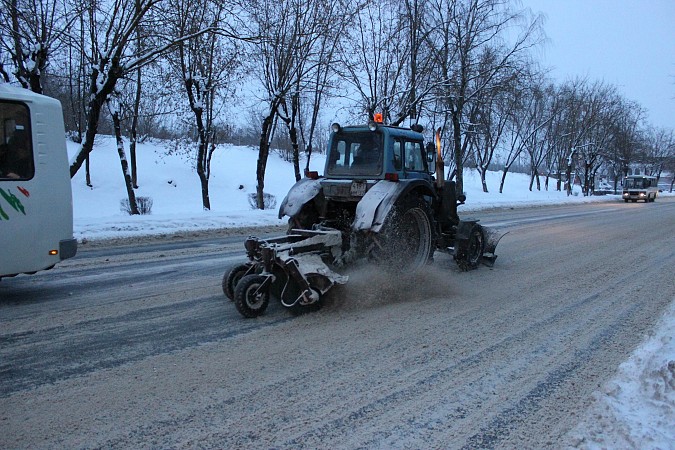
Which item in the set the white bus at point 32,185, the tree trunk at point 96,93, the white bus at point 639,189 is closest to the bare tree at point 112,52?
the tree trunk at point 96,93

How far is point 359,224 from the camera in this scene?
21.4 feet

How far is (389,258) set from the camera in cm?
714

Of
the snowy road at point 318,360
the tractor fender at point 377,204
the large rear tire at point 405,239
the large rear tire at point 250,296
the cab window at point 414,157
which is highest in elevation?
the cab window at point 414,157

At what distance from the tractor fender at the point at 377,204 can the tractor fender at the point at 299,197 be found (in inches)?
34.5

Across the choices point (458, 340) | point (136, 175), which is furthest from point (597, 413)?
point (136, 175)

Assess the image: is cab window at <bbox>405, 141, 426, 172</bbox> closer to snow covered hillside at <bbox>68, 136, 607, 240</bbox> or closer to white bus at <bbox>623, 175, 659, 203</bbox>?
snow covered hillside at <bbox>68, 136, 607, 240</bbox>

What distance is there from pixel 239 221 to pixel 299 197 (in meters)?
10.5

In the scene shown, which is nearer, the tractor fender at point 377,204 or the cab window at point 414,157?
the tractor fender at point 377,204

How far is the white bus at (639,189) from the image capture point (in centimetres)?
4303

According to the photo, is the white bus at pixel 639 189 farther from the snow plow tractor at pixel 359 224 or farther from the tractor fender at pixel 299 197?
the tractor fender at pixel 299 197

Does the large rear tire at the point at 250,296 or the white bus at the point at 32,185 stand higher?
the white bus at the point at 32,185

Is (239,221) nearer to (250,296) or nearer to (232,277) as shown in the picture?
(232,277)

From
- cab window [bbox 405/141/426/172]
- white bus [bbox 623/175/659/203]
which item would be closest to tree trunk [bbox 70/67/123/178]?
cab window [bbox 405/141/426/172]

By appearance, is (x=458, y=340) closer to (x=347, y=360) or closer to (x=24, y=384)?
(x=347, y=360)
